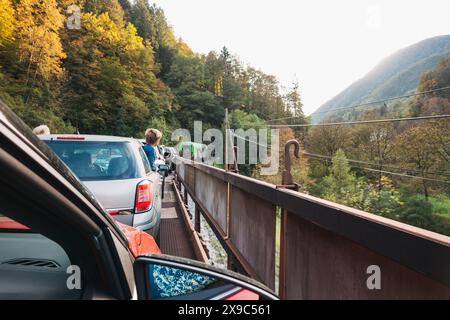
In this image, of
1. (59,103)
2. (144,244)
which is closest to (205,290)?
(144,244)

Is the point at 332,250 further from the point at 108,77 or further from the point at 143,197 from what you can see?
the point at 108,77

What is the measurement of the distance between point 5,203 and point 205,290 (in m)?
0.61

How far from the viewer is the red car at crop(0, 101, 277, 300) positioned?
0.88 m

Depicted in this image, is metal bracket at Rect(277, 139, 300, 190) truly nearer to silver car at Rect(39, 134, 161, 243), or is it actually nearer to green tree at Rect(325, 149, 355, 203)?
silver car at Rect(39, 134, 161, 243)

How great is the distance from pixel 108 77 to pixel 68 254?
2776 inches

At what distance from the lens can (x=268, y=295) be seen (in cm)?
111

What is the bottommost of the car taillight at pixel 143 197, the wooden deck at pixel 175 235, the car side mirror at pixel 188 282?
the wooden deck at pixel 175 235

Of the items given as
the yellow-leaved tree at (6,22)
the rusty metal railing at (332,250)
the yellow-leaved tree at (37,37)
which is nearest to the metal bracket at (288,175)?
the rusty metal railing at (332,250)

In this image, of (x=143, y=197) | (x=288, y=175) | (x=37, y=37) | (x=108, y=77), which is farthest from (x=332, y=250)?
(x=108, y=77)

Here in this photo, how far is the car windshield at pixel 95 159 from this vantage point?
4633mm

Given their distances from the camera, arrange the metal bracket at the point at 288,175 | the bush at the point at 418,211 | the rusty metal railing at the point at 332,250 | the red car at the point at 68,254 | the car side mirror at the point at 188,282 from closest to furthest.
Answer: the red car at the point at 68,254
the car side mirror at the point at 188,282
the rusty metal railing at the point at 332,250
the metal bracket at the point at 288,175
the bush at the point at 418,211

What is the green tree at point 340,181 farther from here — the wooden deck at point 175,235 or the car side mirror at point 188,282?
the car side mirror at point 188,282

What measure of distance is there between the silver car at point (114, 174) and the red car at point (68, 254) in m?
3.07
